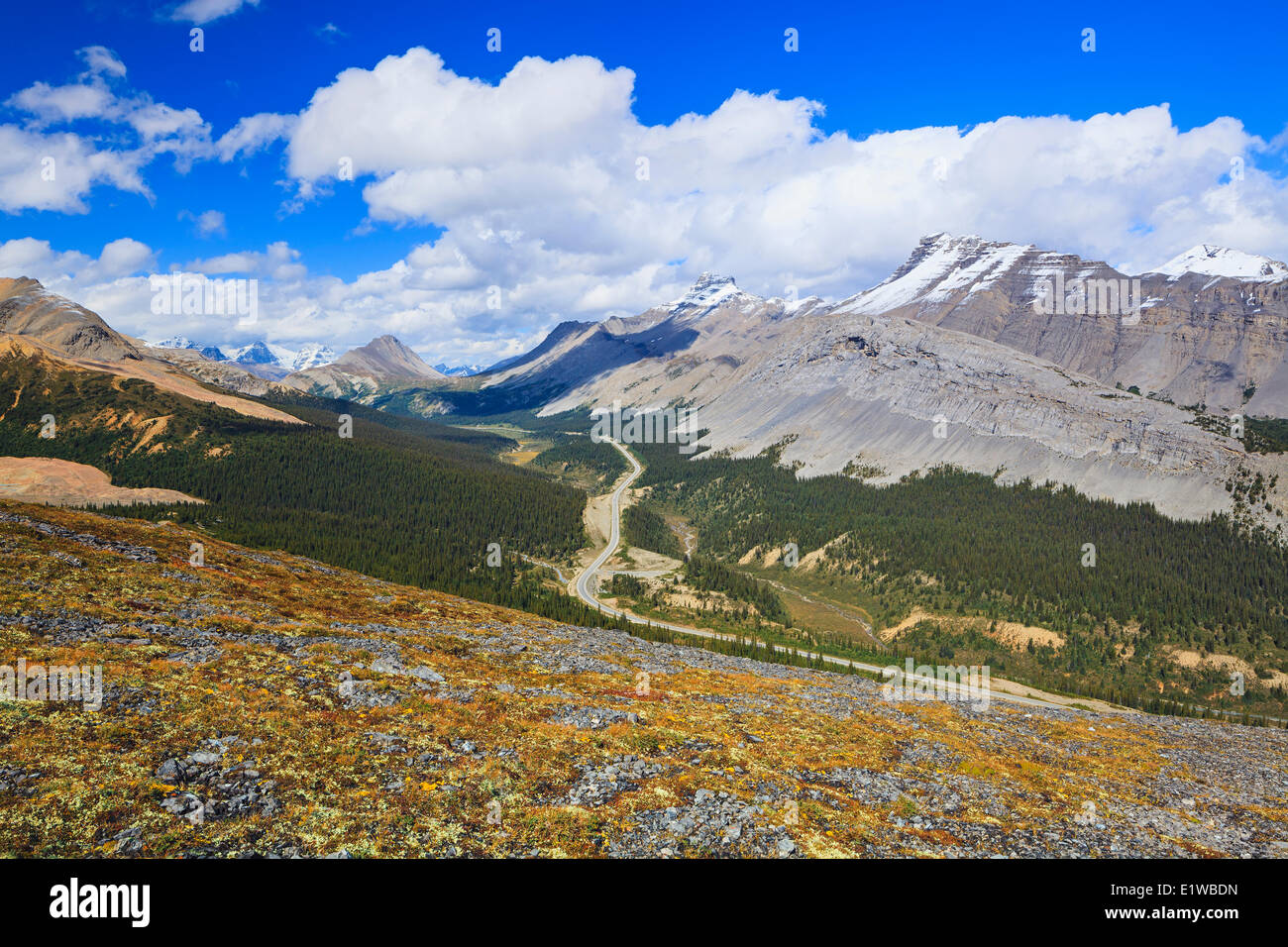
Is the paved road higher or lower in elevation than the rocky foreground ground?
lower

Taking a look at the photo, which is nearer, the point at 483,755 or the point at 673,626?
the point at 483,755

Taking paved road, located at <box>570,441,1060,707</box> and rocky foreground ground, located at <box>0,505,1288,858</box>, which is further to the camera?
paved road, located at <box>570,441,1060,707</box>

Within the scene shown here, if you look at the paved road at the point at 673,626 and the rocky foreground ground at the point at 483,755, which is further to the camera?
the paved road at the point at 673,626

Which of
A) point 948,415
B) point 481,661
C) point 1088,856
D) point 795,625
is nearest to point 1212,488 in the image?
point 948,415

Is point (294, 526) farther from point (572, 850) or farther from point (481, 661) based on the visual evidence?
point (572, 850)

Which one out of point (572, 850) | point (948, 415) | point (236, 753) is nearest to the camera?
point (572, 850)

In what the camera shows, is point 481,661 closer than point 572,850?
No

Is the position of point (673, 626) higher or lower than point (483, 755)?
lower
